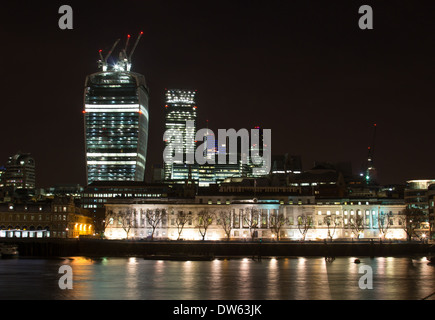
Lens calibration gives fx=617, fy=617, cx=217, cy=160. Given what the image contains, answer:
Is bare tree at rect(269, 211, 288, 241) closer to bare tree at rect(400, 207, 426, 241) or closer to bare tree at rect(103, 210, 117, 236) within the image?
bare tree at rect(400, 207, 426, 241)

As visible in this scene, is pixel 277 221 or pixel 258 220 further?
pixel 258 220

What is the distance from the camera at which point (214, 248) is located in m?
143

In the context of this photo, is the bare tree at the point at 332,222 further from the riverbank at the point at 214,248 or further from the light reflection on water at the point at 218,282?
the light reflection on water at the point at 218,282

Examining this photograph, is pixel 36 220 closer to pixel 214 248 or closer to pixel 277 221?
pixel 214 248

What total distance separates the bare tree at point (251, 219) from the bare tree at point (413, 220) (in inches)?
1634

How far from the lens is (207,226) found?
168 meters

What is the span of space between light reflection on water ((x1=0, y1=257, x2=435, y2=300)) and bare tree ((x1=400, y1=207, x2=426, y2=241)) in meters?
64.2

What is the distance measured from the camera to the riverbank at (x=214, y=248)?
140 meters

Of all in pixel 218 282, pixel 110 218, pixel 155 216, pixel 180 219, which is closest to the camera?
pixel 218 282

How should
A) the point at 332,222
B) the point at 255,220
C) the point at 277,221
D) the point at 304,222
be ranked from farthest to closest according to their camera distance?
1. the point at 332,222
2. the point at 304,222
3. the point at 255,220
4. the point at 277,221

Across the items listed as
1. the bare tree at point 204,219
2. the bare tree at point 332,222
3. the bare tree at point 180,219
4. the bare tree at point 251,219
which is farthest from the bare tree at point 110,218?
the bare tree at point 332,222

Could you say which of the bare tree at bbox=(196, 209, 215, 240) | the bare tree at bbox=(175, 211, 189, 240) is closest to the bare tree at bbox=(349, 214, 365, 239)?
the bare tree at bbox=(196, 209, 215, 240)

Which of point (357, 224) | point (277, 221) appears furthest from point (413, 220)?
point (277, 221)

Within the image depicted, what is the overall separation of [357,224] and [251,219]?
29710 mm
